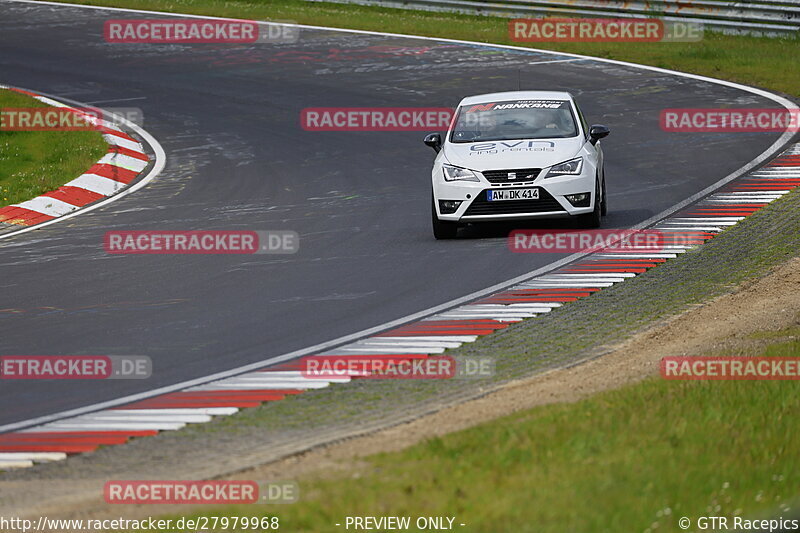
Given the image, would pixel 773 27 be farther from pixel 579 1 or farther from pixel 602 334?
pixel 602 334

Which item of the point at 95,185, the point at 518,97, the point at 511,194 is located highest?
the point at 518,97

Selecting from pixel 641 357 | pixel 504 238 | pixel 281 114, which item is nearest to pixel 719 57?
pixel 281 114

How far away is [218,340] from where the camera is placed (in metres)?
10.9

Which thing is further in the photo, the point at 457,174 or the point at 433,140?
the point at 433,140

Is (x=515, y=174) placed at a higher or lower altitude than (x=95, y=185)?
higher

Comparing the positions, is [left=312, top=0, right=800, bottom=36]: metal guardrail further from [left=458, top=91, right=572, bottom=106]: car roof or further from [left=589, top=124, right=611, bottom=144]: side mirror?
[left=589, top=124, right=611, bottom=144]: side mirror

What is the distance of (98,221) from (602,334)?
28.1 ft

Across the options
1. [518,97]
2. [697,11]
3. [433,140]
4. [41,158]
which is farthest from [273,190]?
[697,11]

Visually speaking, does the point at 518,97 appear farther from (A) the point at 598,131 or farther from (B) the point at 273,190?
(B) the point at 273,190

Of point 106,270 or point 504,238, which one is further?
point 504,238

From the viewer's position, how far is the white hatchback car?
15039 millimetres

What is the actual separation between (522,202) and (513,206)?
4.3 inches

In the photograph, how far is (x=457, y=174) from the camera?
15297mm

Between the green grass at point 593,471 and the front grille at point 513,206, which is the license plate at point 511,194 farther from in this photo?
the green grass at point 593,471
